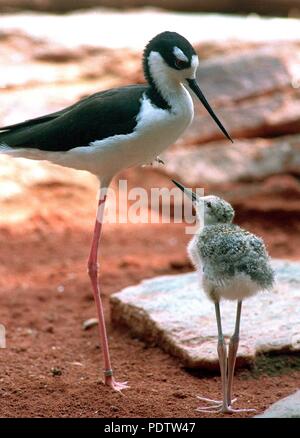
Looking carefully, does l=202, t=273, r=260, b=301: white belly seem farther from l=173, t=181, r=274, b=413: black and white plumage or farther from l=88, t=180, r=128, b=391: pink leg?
l=88, t=180, r=128, b=391: pink leg

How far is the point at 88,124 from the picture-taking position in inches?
179

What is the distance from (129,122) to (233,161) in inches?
152

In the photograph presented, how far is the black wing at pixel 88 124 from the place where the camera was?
447cm

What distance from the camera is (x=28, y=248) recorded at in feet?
23.7

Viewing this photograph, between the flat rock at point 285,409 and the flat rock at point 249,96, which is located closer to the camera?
the flat rock at point 285,409

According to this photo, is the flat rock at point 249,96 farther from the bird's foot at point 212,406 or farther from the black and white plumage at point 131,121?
the bird's foot at point 212,406

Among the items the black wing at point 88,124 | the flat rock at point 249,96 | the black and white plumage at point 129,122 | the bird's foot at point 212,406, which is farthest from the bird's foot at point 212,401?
the flat rock at point 249,96

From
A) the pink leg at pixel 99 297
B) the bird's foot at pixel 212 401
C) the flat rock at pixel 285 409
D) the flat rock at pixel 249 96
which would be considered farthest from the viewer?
the flat rock at pixel 249 96

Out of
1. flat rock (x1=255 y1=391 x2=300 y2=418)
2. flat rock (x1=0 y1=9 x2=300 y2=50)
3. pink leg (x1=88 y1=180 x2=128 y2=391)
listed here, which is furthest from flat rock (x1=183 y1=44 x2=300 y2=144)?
flat rock (x1=255 y1=391 x2=300 y2=418)

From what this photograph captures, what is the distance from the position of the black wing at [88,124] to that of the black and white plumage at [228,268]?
2.34ft

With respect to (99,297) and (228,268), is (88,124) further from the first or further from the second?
(228,268)
